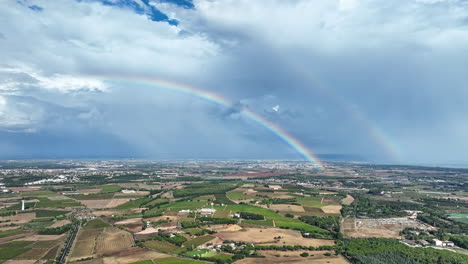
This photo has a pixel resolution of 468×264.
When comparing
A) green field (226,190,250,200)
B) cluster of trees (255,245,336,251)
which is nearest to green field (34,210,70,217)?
green field (226,190,250,200)

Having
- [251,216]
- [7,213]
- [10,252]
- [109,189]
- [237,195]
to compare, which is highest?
[109,189]

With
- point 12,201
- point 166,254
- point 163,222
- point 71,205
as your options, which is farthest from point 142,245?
point 12,201

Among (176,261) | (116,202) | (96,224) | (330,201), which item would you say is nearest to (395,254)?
(176,261)

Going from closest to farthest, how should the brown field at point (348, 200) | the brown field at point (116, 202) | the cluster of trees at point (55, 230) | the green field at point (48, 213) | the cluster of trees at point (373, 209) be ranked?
the cluster of trees at point (55, 230) < the green field at point (48, 213) < the cluster of trees at point (373, 209) < the brown field at point (116, 202) < the brown field at point (348, 200)

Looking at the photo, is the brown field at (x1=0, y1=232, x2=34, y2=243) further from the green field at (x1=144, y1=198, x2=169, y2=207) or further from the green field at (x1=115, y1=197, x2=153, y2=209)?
the green field at (x1=144, y1=198, x2=169, y2=207)

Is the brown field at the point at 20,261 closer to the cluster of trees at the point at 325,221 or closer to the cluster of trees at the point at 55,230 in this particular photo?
the cluster of trees at the point at 55,230

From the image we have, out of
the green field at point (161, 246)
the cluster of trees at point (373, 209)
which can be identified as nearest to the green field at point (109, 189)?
the green field at point (161, 246)

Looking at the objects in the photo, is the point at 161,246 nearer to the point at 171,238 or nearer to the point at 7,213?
the point at 171,238
